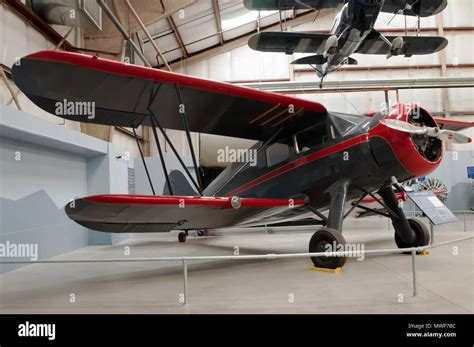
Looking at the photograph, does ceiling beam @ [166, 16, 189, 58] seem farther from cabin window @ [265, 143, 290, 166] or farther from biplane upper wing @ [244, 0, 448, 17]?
cabin window @ [265, 143, 290, 166]

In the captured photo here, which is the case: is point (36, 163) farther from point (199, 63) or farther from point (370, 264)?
point (199, 63)

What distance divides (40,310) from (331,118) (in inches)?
161

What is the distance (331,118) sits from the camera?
5.32 meters

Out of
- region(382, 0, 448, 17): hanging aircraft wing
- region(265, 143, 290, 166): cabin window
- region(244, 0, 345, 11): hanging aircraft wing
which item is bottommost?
region(265, 143, 290, 166): cabin window

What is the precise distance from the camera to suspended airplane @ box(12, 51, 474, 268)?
163 inches

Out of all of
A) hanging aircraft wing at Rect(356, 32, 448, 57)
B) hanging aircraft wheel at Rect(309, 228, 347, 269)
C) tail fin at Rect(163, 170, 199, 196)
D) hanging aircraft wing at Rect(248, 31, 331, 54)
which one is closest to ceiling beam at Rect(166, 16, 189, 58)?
hanging aircraft wing at Rect(248, 31, 331, 54)

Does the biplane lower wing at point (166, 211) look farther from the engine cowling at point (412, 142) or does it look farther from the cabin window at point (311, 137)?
the engine cowling at point (412, 142)

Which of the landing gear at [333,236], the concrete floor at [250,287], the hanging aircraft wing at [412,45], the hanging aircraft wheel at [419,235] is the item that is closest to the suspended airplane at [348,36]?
the hanging aircraft wing at [412,45]

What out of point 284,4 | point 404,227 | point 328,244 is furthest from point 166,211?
point 284,4

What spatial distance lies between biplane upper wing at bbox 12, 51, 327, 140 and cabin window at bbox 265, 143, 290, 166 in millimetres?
298

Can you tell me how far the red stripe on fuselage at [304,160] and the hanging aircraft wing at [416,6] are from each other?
22.4 feet
